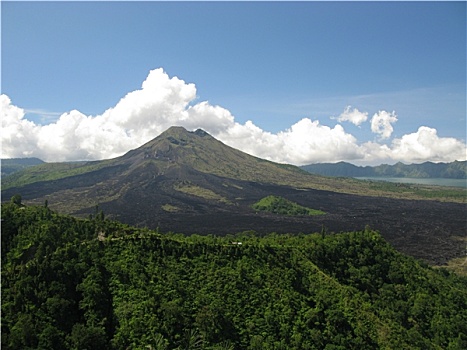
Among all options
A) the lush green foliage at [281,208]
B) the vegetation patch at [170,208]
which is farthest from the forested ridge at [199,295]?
the lush green foliage at [281,208]

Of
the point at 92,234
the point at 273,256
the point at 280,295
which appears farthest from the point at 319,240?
the point at 92,234

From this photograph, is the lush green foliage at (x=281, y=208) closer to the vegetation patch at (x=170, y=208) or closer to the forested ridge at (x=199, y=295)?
the vegetation patch at (x=170, y=208)

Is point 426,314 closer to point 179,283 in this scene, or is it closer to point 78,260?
point 179,283

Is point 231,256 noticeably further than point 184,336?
Yes

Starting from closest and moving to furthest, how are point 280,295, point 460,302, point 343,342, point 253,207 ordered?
point 343,342 → point 280,295 → point 460,302 → point 253,207

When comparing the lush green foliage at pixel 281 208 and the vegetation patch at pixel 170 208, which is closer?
the vegetation patch at pixel 170 208

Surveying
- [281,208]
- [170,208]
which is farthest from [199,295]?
[281,208]
